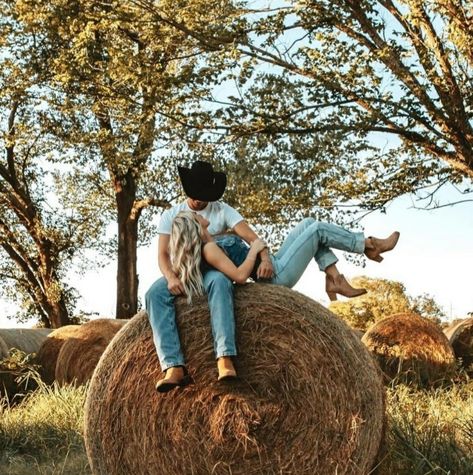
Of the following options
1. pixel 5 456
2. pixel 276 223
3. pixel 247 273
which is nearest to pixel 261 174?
pixel 276 223

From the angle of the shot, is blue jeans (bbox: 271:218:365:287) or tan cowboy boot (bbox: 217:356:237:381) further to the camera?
blue jeans (bbox: 271:218:365:287)

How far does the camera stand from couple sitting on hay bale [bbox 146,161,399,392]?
221 inches

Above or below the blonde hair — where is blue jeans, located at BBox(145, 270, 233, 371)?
below

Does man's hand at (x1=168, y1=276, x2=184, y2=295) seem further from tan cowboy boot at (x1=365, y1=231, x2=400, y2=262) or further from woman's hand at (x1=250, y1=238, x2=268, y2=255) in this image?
tan cowboy boot at (x1=365, y1=231, x2=400, y2=262)

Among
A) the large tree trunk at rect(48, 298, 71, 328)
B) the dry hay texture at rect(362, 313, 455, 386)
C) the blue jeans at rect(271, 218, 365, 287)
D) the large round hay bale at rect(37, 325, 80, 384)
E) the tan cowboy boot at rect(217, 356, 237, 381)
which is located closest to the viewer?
the tan cowboy boot at rect(217, 356, 237, 381)

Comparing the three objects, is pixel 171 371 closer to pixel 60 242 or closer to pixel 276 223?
pixel 276 223

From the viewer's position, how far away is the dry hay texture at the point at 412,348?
38.7 feet

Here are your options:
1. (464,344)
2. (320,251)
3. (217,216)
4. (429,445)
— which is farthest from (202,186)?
(464,344)

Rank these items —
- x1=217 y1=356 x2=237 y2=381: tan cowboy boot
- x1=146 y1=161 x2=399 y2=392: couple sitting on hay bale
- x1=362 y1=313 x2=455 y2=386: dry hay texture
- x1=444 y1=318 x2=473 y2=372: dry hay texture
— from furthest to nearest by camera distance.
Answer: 1. x1=444 y1=318 x2=473 y2=372: dry hay texture
2. x1=362 y1=313 x2=455 y2=386: dry hay texture
3. x1=146 y1=161 x2=399 y2=392: couple sitting on hay bale
4. x1=217 y1=356 x2=237 y2=381: tan cowboy boot

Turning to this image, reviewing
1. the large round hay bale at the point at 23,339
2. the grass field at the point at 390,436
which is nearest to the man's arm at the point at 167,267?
the grass field at the point at 390,436

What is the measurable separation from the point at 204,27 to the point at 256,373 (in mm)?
10209

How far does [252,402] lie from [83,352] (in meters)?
8.76

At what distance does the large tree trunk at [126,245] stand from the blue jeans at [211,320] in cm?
1677

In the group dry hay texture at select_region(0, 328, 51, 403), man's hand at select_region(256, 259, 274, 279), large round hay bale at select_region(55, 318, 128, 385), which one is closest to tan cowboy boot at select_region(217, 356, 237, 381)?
man's hand at select_region(256, 259, 274, 279)
